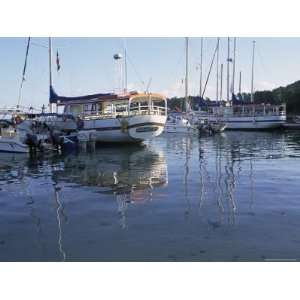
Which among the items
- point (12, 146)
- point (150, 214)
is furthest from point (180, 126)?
point (150, 214)

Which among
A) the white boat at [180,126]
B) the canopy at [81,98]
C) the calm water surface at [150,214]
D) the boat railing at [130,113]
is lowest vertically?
the calm water surface at [150,214]

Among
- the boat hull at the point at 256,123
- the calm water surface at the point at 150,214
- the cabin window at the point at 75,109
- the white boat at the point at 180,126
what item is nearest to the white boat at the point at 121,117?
the cabin window at the point at 75,109

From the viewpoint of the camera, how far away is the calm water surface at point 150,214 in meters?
6.73

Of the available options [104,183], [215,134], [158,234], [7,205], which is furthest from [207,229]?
[215,134]

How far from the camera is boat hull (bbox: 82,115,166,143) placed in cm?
2912

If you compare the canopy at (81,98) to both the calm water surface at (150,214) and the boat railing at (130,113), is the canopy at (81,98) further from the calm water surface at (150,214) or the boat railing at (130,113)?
the calm water surface at (150,214)

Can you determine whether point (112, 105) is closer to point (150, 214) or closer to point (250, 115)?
point (150, 214)

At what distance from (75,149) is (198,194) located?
16350mm

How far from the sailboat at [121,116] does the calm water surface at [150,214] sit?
12279mm

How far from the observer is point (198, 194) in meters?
11.4

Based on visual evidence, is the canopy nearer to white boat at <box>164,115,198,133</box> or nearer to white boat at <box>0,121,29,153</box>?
white boat at <box>0,121,29,153</box>

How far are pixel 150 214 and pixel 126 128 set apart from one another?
20346 mm

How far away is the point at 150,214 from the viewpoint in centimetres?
912

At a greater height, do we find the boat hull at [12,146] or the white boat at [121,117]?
the white boat at [121,117]
